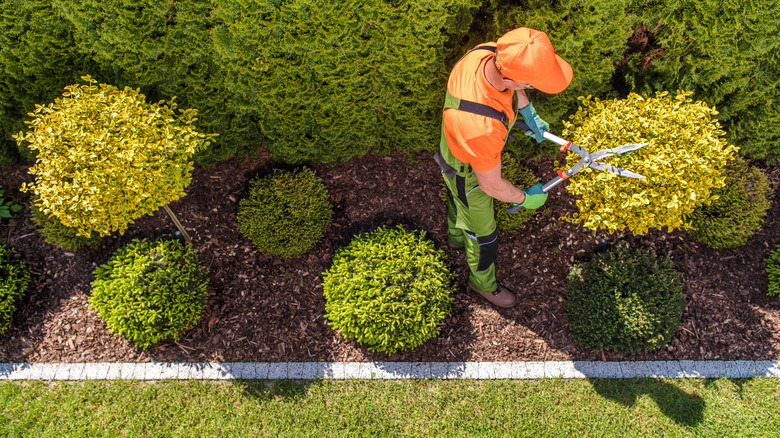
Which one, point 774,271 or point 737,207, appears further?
point 774,271

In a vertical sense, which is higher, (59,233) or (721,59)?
(721,59)

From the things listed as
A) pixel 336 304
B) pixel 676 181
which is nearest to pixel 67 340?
pixel 336 304

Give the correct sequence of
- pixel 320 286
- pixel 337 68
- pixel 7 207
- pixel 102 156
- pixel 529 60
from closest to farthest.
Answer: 1. pixel 529 60
2. pixel 102 156
3. pixel 337 68
4. pixel 320 286
5. pixel 7 207

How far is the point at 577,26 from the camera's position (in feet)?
13.9

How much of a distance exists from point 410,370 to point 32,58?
17.3 feet

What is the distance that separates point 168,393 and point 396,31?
481 centimetres

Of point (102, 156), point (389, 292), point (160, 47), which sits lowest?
point (389, 292)

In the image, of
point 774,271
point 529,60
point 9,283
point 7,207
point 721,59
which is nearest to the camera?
point 529,60

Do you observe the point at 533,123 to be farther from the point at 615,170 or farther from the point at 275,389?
the point at 275,389

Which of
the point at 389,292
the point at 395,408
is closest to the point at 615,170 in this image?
the point at 389,292

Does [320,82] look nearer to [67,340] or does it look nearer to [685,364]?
[67,340]

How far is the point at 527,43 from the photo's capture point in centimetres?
320

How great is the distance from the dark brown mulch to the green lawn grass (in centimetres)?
34

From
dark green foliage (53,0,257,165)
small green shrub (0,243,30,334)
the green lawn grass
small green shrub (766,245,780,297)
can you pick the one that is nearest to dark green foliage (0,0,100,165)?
dark green foliage (53,0,257,165)
